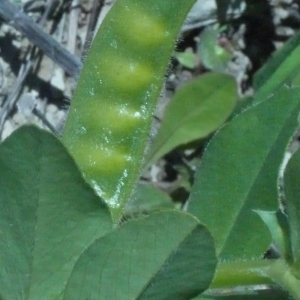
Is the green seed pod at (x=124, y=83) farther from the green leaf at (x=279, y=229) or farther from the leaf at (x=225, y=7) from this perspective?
the leaf at (x=225, y=7)

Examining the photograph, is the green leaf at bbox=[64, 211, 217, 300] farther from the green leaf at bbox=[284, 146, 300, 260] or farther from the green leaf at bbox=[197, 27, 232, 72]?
the green leaf at bbox=[197, 27, 232, 72]

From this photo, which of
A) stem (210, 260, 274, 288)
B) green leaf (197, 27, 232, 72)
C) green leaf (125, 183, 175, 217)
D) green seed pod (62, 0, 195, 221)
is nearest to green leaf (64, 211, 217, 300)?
stem (210, 260, 274, 288)

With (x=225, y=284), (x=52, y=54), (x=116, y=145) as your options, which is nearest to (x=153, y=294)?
(x=225, y=284)

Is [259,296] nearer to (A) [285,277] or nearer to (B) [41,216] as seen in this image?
(A) [285,277]

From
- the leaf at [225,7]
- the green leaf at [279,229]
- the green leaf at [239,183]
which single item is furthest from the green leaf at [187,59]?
the green leaf at [279,229]

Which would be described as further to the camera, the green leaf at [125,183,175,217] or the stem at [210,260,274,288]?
the green leaf at [125,183,175,217]

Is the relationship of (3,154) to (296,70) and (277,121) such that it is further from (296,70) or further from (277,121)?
(296,70)
